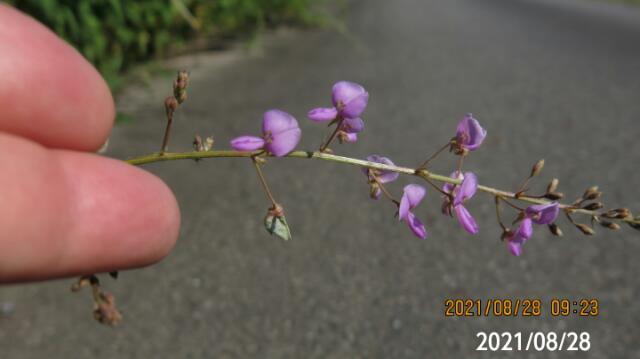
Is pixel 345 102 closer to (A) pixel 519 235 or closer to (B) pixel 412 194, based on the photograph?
(B) pixel 412 194

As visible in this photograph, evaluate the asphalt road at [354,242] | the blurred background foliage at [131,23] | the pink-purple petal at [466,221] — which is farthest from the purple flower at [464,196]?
the blurred background foliage at [131,23]

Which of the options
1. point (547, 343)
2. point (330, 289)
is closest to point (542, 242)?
point (547, 343)

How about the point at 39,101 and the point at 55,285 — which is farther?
the point at 55,285

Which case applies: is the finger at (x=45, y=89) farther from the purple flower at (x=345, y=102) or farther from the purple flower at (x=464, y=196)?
the purple flower at (x=464, y=196)

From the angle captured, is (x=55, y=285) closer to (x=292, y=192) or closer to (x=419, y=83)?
(x=292, y=192)
